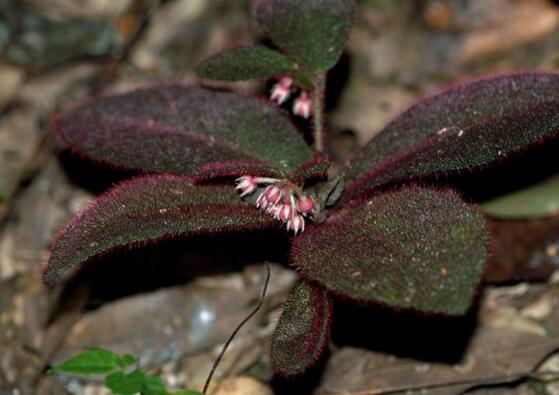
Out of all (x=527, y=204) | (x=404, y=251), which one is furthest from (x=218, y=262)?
(x=527, y=204)

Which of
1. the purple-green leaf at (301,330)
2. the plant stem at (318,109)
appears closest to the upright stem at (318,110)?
the plant stem at (318,109)

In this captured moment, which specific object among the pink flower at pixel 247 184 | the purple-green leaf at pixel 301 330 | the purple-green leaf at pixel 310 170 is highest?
the purple-green leaf at pixel 310 170

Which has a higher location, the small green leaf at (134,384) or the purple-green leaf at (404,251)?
the purple-green leaf at (404,251)

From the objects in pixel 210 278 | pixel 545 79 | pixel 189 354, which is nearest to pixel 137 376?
pixel 189 354

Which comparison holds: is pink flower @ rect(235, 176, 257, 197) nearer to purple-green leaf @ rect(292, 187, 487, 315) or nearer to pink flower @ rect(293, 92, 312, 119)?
purple-green leaf @ rect(292, 187, 487, 315)

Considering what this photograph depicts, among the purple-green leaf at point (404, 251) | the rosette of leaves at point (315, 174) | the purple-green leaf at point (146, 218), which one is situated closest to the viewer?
the purple-green leaf at point (404, 251)

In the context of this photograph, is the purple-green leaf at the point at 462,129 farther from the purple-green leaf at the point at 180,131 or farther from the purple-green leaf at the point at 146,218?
the purple-green leaf at the point at 146,218
